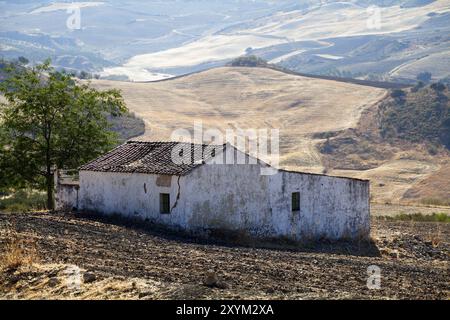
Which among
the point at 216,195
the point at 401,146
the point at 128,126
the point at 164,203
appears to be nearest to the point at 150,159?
the point at 164,203

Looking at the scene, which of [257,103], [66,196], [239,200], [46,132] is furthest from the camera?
[257,103]

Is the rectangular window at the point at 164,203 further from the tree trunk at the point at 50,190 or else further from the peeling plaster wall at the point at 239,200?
the tree trunk at the point at 50,190

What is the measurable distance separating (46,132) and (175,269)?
17801 mm

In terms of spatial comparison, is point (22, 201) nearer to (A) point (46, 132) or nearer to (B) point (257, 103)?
(A) point (46, 132)

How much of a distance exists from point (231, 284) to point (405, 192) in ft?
167

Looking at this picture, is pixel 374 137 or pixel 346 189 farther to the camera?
pixel 374 137

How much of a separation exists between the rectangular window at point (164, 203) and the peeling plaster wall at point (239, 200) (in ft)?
0.42

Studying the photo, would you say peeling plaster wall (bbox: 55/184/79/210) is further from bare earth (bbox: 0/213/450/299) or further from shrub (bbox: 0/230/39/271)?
shrub (bbox: 0/230/39/271)

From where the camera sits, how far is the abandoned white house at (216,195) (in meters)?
24.3

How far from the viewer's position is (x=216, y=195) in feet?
81.0

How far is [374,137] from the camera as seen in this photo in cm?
8425

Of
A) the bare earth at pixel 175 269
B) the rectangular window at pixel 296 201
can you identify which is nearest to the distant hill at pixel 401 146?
the rectangular window at pixel 296 201
